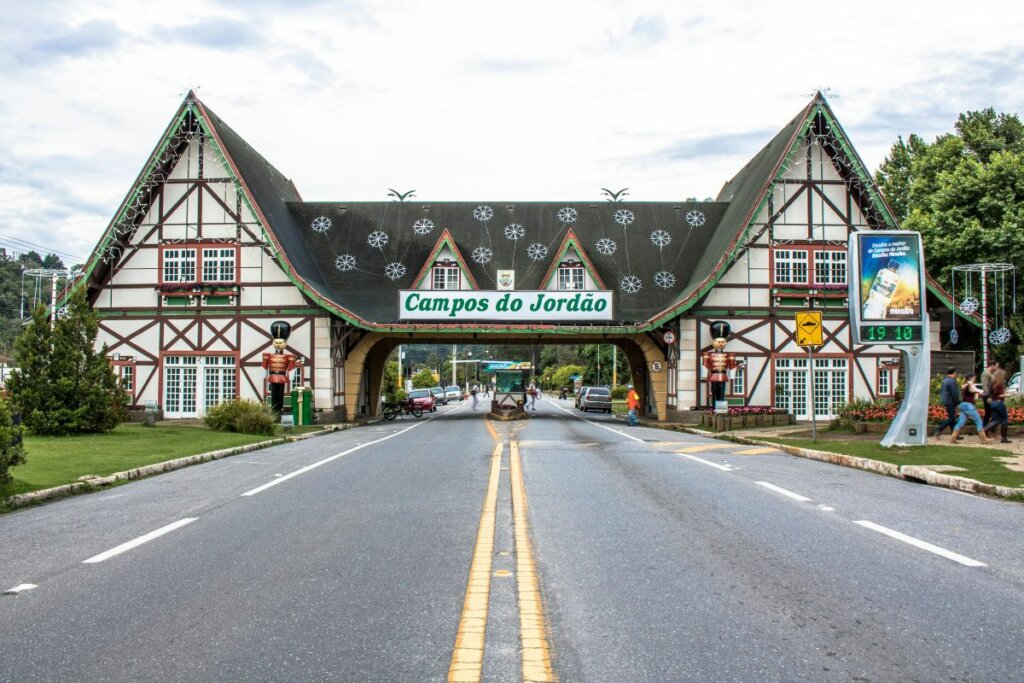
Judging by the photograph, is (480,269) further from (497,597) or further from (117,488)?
(497,597)

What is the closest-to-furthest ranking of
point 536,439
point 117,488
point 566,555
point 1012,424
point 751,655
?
1. point 751,655
2. point 566,555
3. point 117,488
4. point 1012,424
5. point 536,439

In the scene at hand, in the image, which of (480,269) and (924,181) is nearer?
(480,269)

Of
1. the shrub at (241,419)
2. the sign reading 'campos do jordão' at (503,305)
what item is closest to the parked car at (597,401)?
the sign reading 'campos do jordão' at (503,305)

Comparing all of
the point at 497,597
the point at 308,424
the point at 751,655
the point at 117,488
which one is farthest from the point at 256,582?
the point at 308,424

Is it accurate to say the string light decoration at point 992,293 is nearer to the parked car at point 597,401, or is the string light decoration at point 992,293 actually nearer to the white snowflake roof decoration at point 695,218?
the white snowflake roof decoration at point 695,218

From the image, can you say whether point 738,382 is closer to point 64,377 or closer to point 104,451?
point 64,377

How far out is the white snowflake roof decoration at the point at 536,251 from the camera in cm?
4159

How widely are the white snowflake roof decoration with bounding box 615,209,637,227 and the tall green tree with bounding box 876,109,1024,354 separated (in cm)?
1416

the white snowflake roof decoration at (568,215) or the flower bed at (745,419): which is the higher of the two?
the white snowflake roof decoration at (568,215)

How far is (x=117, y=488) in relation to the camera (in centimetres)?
1352

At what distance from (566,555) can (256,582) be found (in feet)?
8.57

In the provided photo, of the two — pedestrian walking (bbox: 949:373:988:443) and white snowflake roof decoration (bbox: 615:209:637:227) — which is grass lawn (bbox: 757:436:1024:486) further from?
white snowflake roof decoration (bbox: 615:209:637:227)

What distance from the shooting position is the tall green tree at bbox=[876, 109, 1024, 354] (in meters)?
41.3

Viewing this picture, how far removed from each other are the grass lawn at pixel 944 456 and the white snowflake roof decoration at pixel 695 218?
23.5 m
